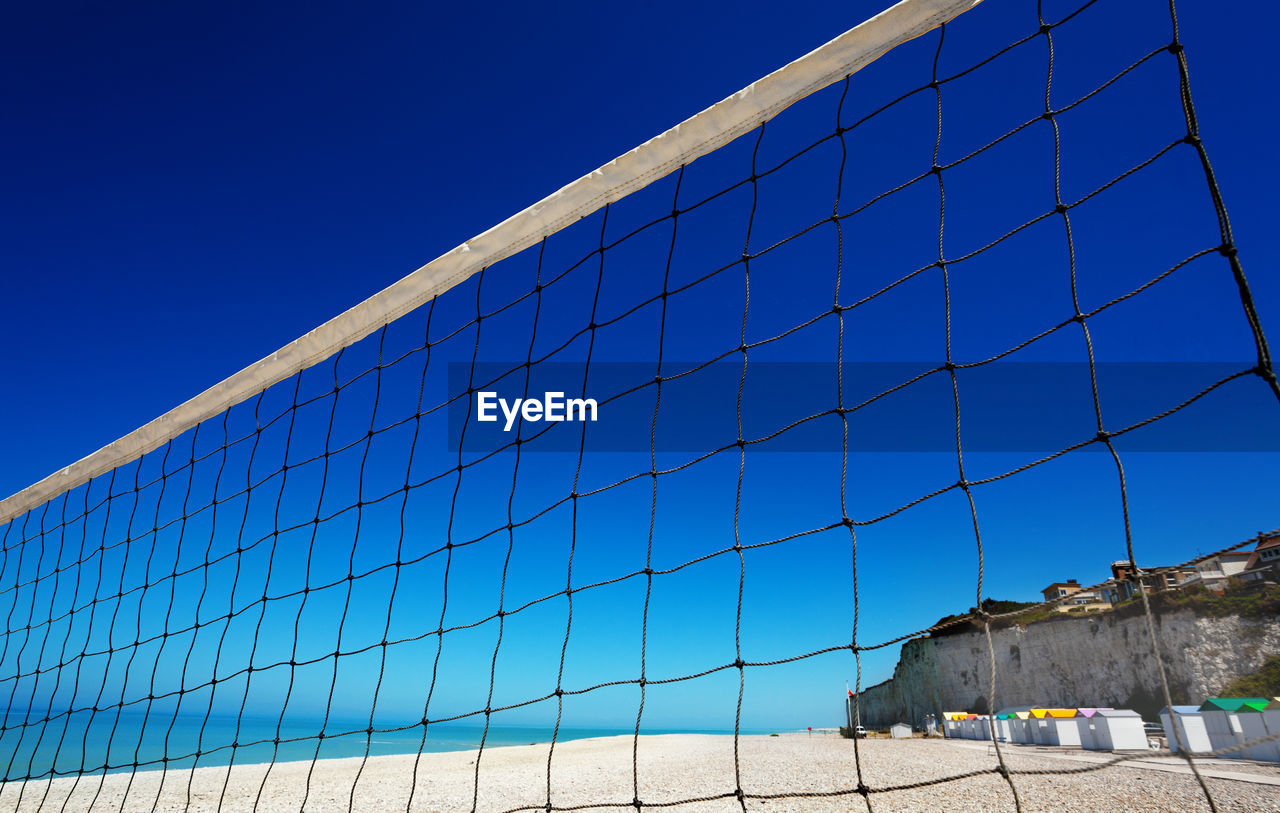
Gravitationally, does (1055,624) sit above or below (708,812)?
above

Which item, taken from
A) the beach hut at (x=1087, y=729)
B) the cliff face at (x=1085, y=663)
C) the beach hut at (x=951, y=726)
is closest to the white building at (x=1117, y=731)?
the beach hut at (x=1087, y=729)

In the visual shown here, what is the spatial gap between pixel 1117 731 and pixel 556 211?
1633 cm

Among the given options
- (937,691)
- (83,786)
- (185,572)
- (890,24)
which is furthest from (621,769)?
(937,691)

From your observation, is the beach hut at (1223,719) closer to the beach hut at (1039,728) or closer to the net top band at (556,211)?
the beach hut at (1039,728)

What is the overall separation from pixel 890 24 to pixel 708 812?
6.21 m

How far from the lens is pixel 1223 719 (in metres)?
10.1

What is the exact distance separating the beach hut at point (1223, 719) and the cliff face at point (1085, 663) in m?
2.71

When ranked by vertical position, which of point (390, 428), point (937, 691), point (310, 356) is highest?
point (310, 356)

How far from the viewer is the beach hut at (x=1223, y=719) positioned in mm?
9617

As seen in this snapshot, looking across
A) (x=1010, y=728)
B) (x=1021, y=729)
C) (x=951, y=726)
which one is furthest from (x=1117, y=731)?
(x=951, y=726)

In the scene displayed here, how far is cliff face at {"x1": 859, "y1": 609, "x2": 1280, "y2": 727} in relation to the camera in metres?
16.2

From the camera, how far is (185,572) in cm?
380

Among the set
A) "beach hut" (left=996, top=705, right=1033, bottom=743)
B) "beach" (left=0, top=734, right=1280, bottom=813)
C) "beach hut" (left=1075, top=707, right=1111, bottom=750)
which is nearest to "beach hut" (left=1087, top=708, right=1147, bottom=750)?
"beach hut" (left=1075, top=707, right=1111, bottom=750)

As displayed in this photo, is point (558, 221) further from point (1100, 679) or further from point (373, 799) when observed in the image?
point (1100, 679)
